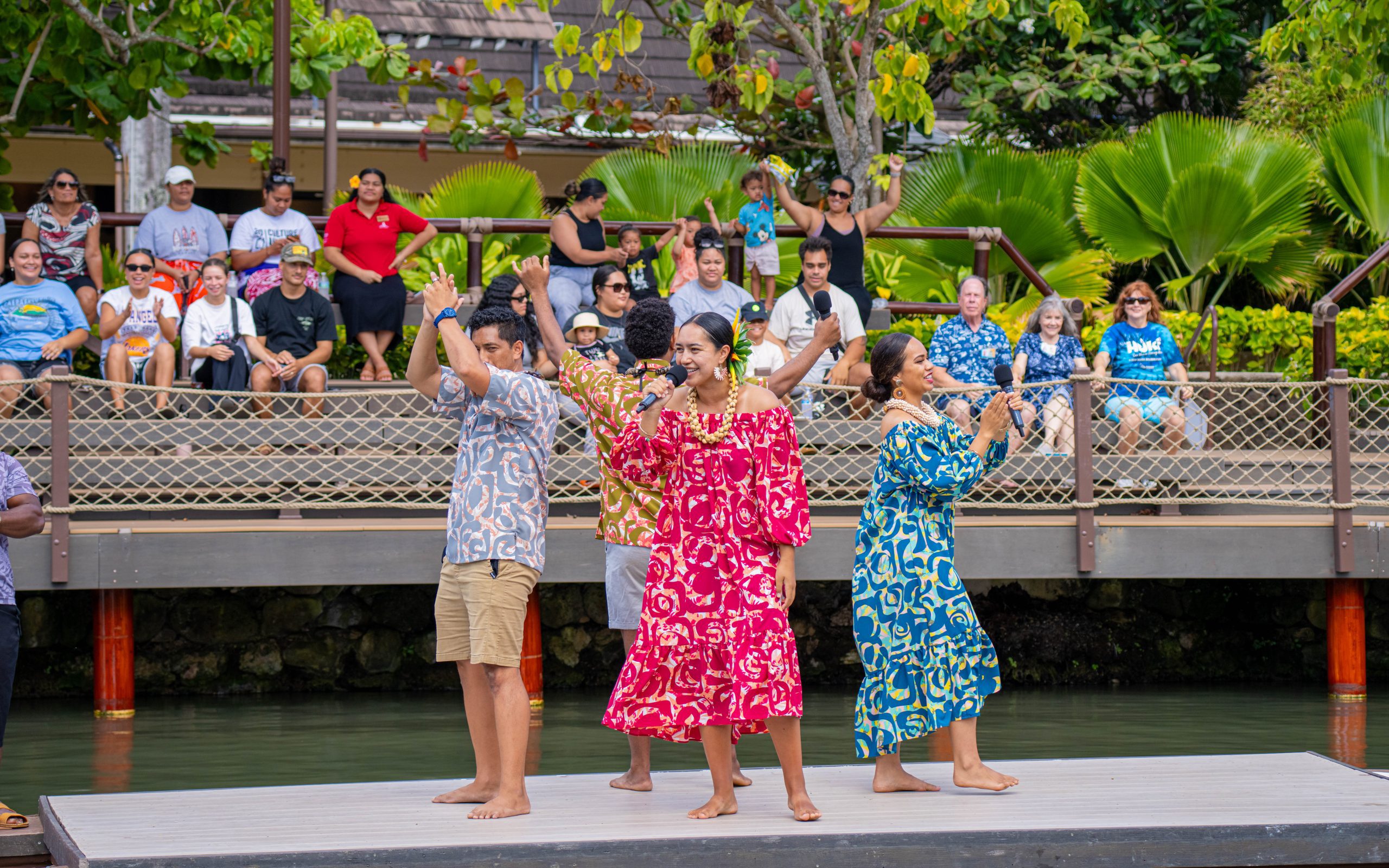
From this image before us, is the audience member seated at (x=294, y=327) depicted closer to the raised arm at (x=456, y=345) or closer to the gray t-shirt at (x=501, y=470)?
the gray t-shirt at (x=501, y=470)

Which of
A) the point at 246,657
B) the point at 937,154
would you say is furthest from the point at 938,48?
the point at 246,657

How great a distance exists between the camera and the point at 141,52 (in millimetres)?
11891

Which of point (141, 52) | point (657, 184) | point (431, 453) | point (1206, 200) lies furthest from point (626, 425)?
point (1206, 200)

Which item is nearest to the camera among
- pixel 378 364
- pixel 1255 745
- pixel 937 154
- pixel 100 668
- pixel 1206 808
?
pixel 1206 808

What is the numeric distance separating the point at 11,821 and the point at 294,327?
5165 mm

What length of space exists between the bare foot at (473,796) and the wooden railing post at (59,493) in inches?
145

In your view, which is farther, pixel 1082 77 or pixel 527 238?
pixel 1082 77

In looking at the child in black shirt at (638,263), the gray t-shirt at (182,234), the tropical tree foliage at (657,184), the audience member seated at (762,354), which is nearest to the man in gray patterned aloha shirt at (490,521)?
the audience member seated at (762,354)

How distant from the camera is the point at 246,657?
395 inches

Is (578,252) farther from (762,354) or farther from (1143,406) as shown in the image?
(1143,406)

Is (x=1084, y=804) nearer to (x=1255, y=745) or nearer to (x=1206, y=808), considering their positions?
(x=1206, y=808)

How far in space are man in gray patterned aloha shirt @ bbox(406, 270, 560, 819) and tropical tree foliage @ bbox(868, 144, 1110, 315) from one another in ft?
28.4

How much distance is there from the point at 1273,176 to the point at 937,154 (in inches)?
111

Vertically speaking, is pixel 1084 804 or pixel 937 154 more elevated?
pixel 937 154
